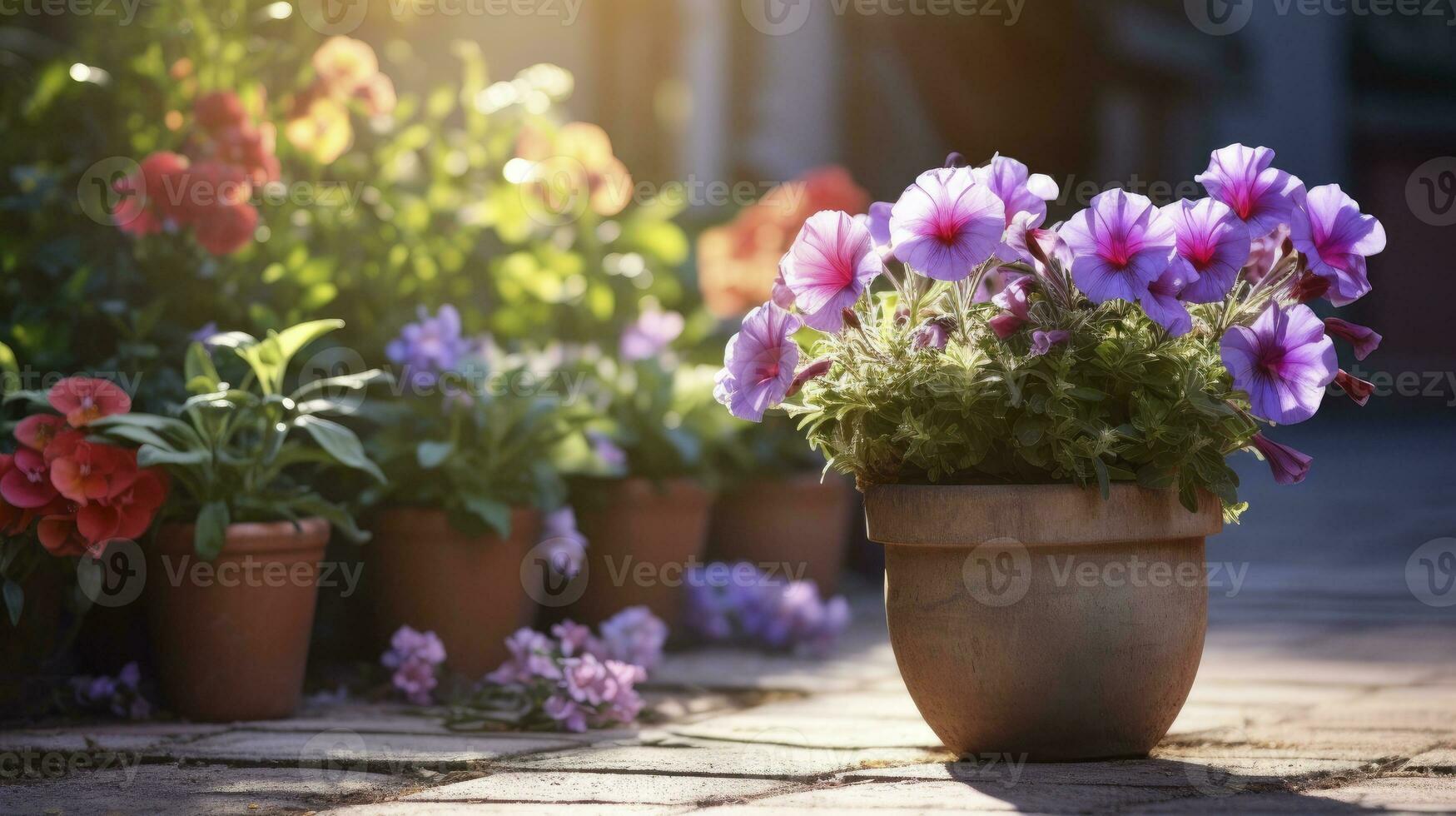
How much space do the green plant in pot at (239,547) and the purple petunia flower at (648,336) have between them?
1166 millimetres

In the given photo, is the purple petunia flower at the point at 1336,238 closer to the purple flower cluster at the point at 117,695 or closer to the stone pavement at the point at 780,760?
the stone pavement at the point at 780,760

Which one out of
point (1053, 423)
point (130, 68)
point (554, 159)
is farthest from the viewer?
point (554, 159)

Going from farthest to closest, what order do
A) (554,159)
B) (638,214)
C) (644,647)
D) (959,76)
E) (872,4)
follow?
(959,76) → (872,4) → (638,214) → (554,159) → (644,647)

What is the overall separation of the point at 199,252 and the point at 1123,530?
80.0 inches

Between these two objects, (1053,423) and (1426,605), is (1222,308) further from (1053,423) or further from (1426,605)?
(1426,605)

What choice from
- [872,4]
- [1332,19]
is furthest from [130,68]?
[1332,19]

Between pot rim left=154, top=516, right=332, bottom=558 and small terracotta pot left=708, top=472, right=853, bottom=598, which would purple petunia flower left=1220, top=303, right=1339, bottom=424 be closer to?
pot rim left=154, top=516, right=332, bottom=558

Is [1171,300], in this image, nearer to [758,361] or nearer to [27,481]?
[758,361]

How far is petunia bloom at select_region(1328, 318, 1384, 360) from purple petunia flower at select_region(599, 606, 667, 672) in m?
1.46

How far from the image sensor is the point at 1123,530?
196cm

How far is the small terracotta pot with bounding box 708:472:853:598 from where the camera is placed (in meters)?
4.02
